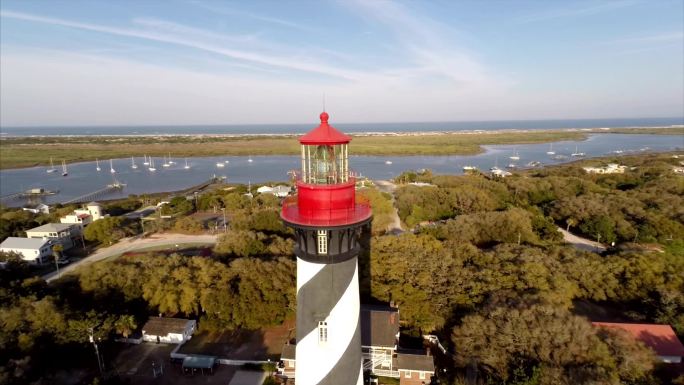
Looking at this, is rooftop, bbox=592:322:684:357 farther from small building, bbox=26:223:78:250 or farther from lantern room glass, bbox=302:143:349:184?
small building, bbox=26:223:78:250

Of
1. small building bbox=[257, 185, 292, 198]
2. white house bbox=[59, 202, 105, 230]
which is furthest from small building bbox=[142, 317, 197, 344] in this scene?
small building bbox=[257, 185, 292, 198]

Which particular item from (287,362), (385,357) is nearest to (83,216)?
(287,362)

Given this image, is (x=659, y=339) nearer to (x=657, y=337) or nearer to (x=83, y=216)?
(x=657, y=337)

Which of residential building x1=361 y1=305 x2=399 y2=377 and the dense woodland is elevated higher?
the dense woodland

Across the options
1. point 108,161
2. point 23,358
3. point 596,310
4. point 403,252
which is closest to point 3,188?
point 108,161

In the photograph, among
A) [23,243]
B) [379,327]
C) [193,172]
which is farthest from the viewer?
[193,172]

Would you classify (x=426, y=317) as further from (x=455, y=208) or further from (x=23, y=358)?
(x=455, y=208)
